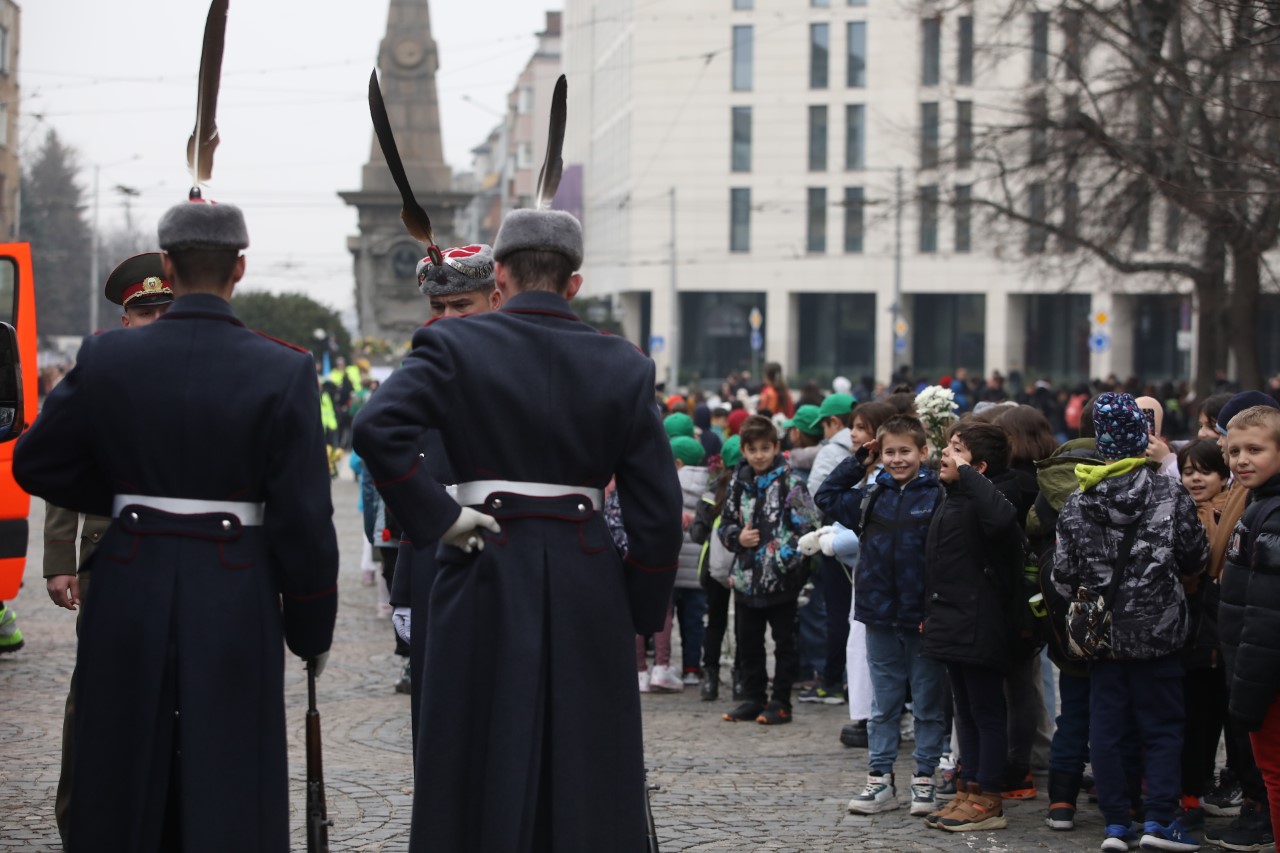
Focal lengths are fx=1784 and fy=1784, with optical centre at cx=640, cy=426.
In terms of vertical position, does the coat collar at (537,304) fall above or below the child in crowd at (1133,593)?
above

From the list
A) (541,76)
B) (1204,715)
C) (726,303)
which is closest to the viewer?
(1204,715)

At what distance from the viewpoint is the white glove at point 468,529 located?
4.98m

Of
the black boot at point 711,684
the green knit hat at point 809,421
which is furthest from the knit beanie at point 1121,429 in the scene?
the green knit hat at point 809,421

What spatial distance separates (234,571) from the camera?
4836 mm

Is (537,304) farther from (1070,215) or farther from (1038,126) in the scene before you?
(1070,215)

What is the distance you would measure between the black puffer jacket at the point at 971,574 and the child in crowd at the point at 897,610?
Result: 34 cm

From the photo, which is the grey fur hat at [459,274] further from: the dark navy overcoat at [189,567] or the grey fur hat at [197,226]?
the dark navy overcoat at [189,567]

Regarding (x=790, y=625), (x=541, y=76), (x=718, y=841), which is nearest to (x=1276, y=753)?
(x=718, y=841)

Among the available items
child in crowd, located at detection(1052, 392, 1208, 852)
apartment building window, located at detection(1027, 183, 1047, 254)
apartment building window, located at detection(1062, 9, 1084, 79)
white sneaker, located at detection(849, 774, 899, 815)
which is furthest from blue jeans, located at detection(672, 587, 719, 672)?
apartment building window, located at detection(1027, 183, 1047, 254)

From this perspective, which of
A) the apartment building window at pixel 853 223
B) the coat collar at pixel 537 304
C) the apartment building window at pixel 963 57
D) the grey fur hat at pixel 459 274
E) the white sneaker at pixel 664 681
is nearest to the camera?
the coat collar at pixel 537 304

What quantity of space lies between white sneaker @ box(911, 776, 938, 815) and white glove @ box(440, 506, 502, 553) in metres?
3.61

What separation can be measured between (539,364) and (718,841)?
9.74 feet

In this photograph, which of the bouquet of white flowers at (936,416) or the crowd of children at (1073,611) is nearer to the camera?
the crowd of children at (1073,611)

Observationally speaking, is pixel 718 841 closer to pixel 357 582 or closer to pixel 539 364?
pixel 539 364
